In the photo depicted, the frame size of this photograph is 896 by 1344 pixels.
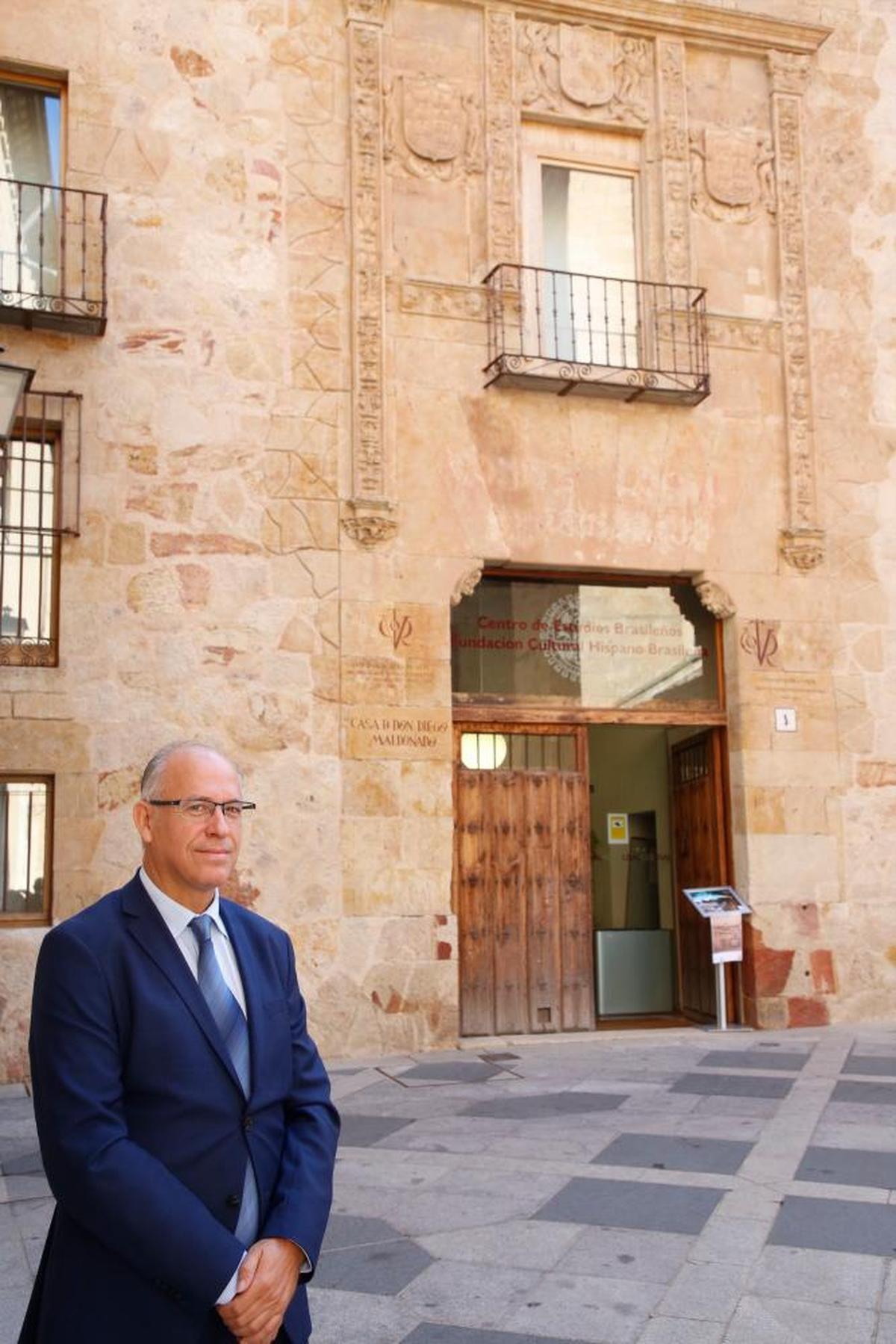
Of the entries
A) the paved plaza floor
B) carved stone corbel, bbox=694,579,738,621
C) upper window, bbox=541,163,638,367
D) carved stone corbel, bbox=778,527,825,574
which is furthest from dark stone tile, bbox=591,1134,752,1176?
upper window, bbox=541,163,638,367

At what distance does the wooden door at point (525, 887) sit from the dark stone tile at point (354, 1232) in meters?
5.41

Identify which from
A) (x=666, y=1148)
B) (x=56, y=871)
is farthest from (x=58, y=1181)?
(x=56, y=871)

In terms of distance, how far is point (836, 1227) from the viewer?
5094 millimetres

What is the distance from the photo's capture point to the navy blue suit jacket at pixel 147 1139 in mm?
2270

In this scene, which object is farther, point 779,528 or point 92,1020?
point 779,528

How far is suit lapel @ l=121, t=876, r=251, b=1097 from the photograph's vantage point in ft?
8.06

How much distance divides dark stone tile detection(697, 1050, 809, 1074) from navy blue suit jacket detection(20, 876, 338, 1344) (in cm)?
711

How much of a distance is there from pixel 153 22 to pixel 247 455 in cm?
353

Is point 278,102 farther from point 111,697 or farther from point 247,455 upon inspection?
point 111,697

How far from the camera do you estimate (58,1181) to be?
7.64 ft

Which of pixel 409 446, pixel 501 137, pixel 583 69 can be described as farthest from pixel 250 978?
pixel 583 69

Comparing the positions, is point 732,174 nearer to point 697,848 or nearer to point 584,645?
point 584,645

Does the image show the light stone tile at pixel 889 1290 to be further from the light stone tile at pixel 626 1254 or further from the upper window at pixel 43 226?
the upper window at pixel 43 226

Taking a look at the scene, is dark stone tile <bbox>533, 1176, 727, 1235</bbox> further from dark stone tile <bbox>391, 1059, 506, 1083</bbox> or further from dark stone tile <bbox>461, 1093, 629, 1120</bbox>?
dark stone tile <bbox>391, 1059, 506, 1083</bbox>
